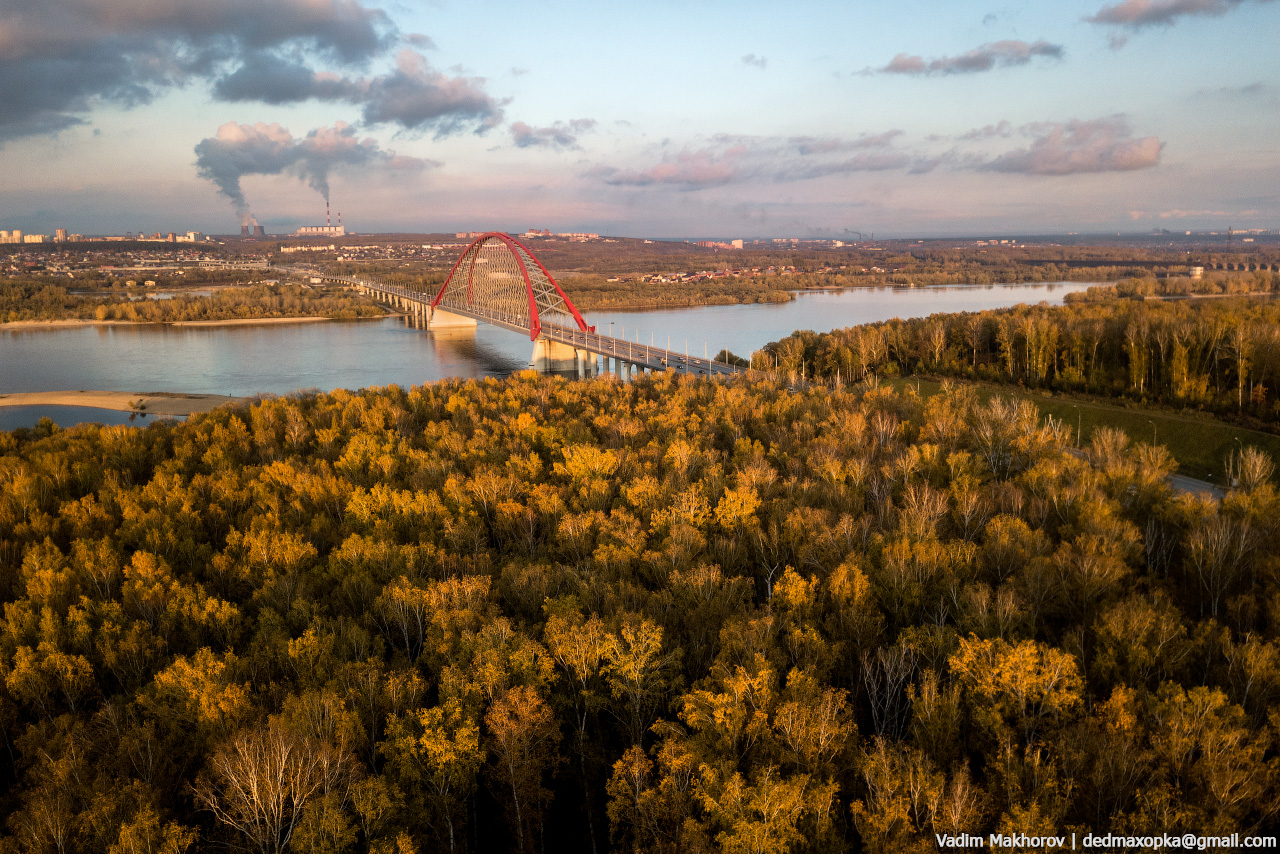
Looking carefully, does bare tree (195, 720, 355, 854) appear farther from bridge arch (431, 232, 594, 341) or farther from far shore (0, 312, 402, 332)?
far shore (0, 312, 402, 332)

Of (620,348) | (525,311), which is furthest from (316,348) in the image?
(620,348)

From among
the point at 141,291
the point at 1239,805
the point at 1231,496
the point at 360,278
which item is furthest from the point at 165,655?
the point at 360,278

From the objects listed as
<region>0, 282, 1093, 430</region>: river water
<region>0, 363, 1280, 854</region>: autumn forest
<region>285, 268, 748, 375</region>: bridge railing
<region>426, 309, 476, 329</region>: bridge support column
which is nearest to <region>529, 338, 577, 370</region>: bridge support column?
<region>285, 268, 748, 375</region>: bridge railing

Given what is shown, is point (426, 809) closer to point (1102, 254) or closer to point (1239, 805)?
point (1239, 805)

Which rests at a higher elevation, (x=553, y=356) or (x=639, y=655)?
(x=553, y=356)

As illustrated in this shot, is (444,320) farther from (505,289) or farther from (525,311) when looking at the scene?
(525,311)

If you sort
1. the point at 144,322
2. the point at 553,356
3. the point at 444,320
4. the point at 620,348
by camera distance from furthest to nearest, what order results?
the point at 144,322 → the point at 444,320 → the point at 553,356 → the point at 620,348

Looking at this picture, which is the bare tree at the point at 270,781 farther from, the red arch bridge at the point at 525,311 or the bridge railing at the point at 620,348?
the red arch bridge at the point at 525,311
